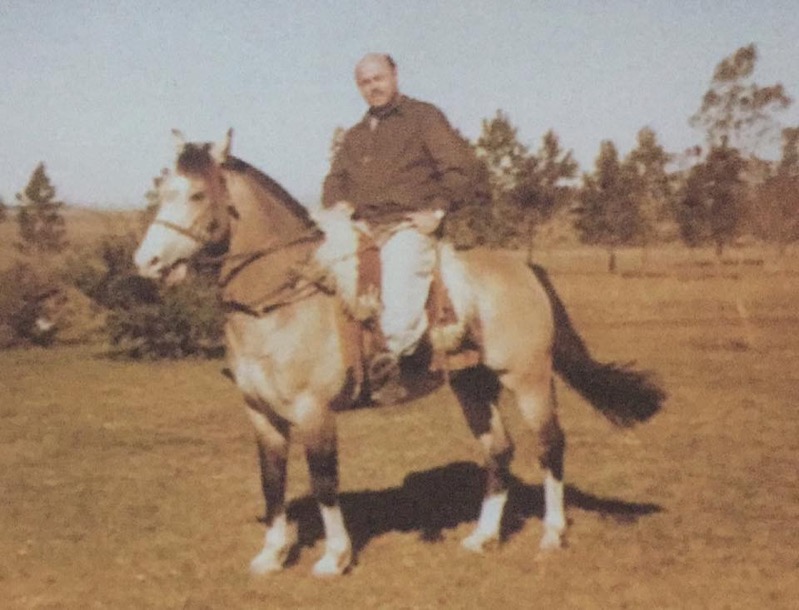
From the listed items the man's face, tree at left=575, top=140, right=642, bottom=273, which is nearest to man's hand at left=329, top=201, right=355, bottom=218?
the man's face

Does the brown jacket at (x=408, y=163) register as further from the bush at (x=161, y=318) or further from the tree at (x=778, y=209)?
the tree at (x=778, y=209)

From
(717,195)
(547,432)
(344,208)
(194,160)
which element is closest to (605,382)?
(547,432)

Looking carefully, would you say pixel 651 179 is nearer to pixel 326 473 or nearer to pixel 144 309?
pixel 144 309

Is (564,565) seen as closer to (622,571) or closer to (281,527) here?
(622,571)

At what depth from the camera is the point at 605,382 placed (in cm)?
742

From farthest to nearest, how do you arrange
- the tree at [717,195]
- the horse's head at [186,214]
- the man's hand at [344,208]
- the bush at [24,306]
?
the tree at [717,195] < the bush at [24,306] < the man's hand at [344,208] < the horse's head at [186,214]

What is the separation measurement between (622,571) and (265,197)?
11.6 feet

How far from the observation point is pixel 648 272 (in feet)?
155

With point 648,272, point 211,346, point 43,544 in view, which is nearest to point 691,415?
point 43,544

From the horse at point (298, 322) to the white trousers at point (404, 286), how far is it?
0.77 ft

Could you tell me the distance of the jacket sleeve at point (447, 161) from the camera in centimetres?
627

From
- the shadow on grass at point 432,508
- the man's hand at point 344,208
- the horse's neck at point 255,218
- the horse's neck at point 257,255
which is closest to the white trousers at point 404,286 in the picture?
the man's hand at point 344,208

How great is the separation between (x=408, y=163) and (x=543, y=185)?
153 ft

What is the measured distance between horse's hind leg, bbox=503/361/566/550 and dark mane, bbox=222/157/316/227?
6.28ft
